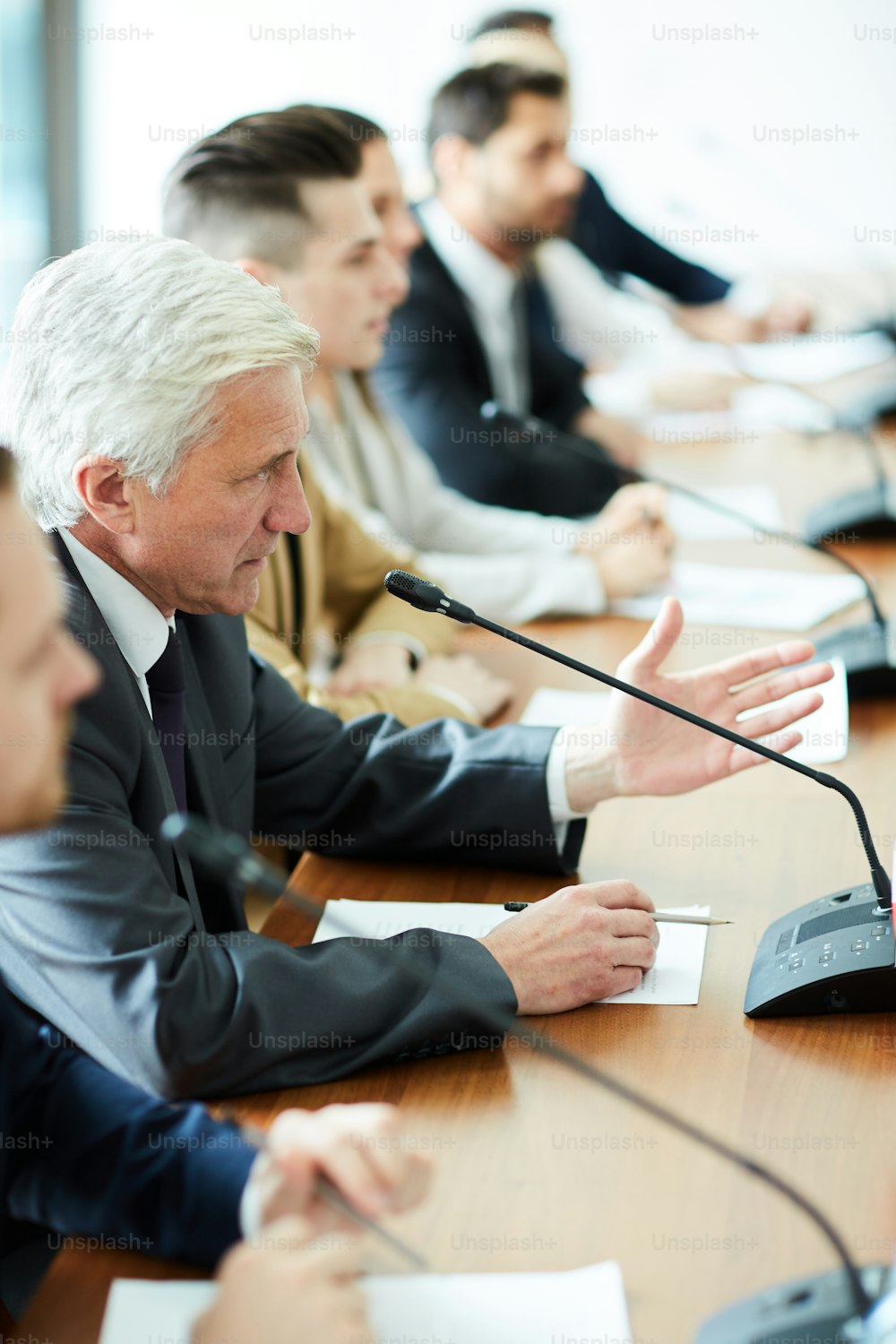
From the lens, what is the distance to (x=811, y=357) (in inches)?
147

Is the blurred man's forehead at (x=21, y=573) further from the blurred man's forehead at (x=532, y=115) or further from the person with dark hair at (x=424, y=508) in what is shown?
the blurred man's forehead at (x=532, y=115)

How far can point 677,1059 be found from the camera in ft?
3.79

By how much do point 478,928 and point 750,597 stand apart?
1.08 m

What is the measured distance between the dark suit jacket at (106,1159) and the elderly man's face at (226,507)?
0.43m

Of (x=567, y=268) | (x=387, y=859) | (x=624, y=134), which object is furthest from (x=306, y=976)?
(x=624, y=134)

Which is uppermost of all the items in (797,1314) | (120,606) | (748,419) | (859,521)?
(120,606)

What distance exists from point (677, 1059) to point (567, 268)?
3038mm

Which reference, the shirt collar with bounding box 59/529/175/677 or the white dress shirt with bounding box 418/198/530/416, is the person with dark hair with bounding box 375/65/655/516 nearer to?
the white dress shirt with bounding box 418/198/530/416

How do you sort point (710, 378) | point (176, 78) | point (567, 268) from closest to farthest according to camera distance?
point (710, 378)
point (567, 268)
point (176, 78)

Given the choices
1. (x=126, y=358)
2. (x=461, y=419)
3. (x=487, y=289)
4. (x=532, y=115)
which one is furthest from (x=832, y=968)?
(x=532, y=115)

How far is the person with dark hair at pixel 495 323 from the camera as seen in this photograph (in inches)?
114

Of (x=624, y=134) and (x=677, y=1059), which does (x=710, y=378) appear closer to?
(x=624, y=134)

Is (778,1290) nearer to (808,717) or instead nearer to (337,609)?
(808,717)

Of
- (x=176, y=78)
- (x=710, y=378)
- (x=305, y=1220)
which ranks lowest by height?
(x=710, y=378)
